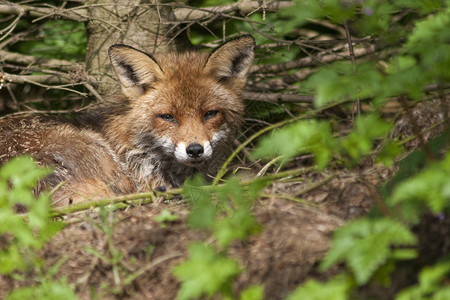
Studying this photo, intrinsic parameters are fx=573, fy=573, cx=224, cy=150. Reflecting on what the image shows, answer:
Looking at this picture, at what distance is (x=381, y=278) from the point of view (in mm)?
2494

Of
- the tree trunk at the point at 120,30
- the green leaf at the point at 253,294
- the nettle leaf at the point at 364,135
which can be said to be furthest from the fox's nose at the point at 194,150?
the green leaf at the point at 253,294

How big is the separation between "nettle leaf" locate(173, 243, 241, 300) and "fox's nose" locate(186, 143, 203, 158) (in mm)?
2414

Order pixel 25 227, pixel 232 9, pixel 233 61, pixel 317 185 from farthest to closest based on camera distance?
pixel 232 9
pixel 233 61
pixel 317 185
pixel 25 227

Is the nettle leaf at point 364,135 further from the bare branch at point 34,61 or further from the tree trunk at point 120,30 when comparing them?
the bare branch at point 34,61

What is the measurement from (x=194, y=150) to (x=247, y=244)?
1918 mm

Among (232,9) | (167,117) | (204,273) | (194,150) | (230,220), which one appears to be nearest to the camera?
(204,273)

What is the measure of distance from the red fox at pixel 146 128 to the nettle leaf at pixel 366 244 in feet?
8.63

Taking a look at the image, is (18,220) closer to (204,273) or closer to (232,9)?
(204,273)

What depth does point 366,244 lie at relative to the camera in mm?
2395

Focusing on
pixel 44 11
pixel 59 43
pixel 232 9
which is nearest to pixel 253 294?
pixel 232 9

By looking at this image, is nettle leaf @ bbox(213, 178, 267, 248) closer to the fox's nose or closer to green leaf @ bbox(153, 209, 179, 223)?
green leaf @ bbox(153, 209, 179, 223)

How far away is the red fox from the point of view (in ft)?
16.3

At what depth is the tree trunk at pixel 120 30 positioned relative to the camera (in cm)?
604

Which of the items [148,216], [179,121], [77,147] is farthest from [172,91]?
[148,216]
